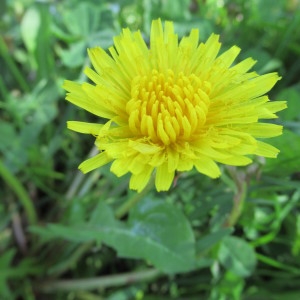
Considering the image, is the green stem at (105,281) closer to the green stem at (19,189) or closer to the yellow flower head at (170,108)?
the green stem at (19,189)

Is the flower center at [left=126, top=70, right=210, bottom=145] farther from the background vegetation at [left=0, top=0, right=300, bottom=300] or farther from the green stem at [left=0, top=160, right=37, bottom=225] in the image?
the green stem at [left=0, top=160, right=37, bottom=225]

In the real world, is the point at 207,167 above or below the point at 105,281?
above

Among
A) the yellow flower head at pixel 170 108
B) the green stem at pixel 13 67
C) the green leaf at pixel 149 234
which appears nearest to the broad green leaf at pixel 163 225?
the green leaf at pixel 149 234

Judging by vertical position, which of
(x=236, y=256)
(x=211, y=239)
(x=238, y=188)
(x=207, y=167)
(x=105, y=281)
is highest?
(x=207, y=167)

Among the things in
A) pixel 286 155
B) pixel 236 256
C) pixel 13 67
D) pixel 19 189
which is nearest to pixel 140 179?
pixel 286 155

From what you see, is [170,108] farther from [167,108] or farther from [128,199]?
[128,199]
